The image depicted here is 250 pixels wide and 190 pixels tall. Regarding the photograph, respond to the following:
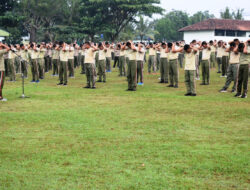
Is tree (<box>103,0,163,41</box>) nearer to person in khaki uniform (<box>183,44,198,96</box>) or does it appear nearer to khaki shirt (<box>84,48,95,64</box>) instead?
khaki shirt (<box>84,48,95,64</box>)

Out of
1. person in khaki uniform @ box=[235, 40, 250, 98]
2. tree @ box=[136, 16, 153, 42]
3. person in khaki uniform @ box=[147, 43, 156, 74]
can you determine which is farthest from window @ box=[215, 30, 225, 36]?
person in khaki uniform @ box=[235, 40, 250, 98]

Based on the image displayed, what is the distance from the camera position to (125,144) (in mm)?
7555

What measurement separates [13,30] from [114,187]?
50410 millimetres

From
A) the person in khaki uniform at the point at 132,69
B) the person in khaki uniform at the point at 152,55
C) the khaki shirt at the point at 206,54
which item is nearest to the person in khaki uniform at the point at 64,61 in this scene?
the person in khaki uniform at the point at 132,69

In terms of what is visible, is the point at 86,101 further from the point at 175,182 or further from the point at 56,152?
the point at 175,182

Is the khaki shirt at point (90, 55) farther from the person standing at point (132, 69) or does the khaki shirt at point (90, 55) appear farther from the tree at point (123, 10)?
the tree at point (123, 10)

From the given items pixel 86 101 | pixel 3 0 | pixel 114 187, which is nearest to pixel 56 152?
pixel 114 187

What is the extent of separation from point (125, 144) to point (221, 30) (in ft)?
185

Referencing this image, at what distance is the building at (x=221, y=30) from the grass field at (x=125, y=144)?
49.2 metres

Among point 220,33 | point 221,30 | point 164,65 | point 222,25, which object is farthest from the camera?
point 222,25

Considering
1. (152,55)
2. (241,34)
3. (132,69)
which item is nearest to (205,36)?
Answer: (241,34)

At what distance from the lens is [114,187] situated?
5410mm

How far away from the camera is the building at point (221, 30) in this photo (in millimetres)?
60062

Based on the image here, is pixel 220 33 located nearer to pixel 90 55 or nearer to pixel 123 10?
pixel 123 10
